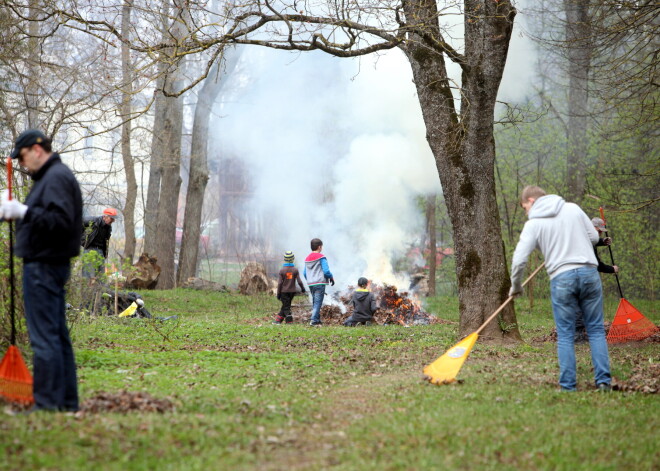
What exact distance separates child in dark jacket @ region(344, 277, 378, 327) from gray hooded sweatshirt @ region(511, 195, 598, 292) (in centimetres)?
746

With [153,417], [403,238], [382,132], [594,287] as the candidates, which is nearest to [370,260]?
[403,238]

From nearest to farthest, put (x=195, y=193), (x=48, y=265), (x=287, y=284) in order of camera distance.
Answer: (x=48, y=265) → (x=287, y=284) → (x=195, y=193)

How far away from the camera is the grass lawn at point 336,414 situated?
4.41 m

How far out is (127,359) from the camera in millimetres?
8422

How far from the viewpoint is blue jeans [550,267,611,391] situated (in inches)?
262

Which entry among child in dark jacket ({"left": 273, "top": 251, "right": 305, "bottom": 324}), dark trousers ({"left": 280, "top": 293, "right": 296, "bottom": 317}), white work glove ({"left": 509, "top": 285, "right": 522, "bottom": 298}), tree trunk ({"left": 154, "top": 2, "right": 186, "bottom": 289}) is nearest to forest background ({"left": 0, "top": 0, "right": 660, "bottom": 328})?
tree trunk ({"left": 154, "top": 2, "right": 186, "bottom": 289})

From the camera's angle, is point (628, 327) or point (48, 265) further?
point (628, 327)

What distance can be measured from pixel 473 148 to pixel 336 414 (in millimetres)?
5916

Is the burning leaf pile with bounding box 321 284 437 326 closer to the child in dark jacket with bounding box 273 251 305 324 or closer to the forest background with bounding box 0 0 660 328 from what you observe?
the child in dark jacket with bounding box 273 251 305 324

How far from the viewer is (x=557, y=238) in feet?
22.1

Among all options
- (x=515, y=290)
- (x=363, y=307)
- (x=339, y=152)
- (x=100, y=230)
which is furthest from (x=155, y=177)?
(x=515, y=290)

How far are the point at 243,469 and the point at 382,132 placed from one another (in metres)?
A: 16.6

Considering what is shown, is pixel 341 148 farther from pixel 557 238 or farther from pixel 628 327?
pixel 557 238

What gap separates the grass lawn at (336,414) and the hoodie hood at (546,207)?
1.73 meters
